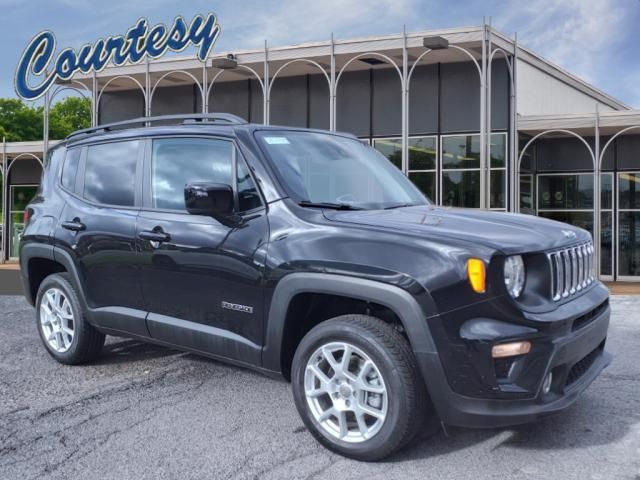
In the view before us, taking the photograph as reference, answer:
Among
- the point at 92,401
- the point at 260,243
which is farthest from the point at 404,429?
the point at 92,401

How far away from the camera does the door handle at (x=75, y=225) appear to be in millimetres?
5355

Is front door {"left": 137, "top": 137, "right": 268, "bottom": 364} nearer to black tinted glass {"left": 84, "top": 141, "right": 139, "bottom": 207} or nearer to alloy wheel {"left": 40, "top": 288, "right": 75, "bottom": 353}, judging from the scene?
black tinted glass {"left": 84, "top": 141, "right": 139, "bottom": 207}

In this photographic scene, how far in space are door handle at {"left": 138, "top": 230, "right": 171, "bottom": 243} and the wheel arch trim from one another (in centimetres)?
100

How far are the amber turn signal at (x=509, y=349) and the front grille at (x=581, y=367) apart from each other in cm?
52

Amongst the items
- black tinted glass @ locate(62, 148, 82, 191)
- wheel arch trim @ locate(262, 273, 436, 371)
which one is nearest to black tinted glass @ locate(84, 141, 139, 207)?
black tinted glass @ locate(62, 148, 82, 191)

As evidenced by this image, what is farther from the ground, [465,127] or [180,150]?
[465,127]

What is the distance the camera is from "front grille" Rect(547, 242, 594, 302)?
3771 millimetres

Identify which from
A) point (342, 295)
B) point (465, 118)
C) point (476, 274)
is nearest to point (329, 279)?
point (342, 295)

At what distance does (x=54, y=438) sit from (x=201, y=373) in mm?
1559

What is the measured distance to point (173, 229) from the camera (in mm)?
4613

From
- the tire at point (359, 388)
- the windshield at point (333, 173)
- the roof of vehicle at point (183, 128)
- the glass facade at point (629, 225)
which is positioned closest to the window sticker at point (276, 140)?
the windshield at point (333, 173)

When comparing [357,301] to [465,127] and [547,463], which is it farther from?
[465,127]

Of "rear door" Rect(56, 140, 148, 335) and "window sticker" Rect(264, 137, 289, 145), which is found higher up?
"window sticker" Rect(264, 137, 289, 145)

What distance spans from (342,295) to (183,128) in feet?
6.26
